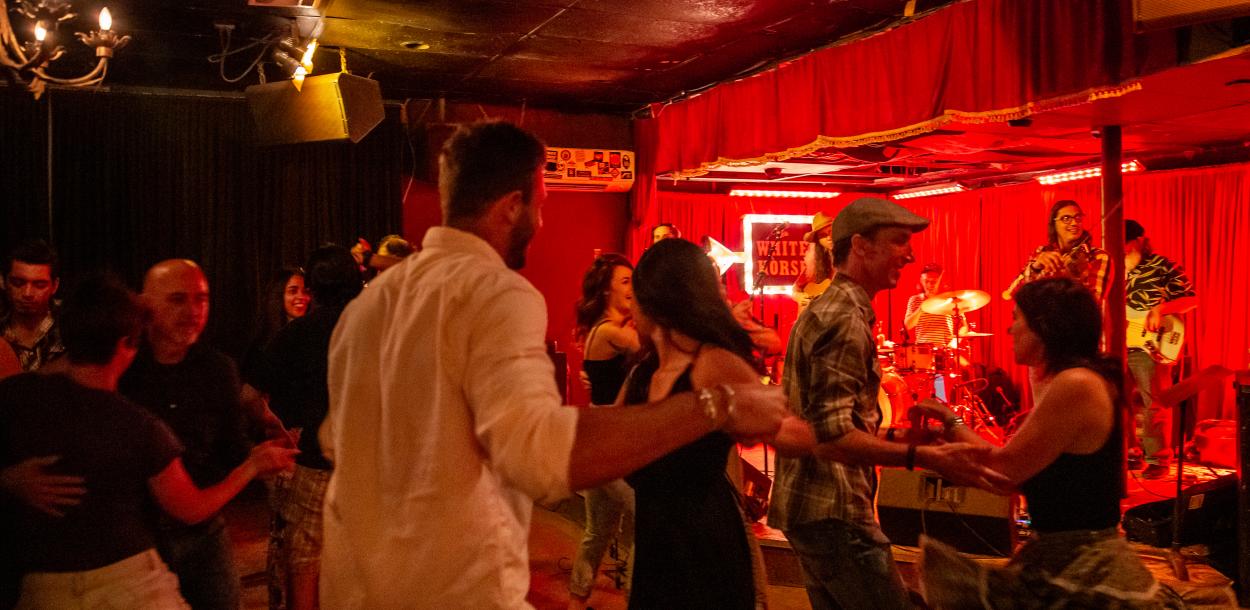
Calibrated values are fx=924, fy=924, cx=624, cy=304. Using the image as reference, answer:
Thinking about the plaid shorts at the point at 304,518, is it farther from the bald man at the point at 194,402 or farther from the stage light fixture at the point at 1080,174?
the stage light fixture at the point at 1080,174

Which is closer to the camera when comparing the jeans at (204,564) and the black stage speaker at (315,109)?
the jeans at (204,564)

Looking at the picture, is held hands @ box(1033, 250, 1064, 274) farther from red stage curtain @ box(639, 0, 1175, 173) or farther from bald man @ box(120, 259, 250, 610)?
bald man @ box(120, 259, 250, 610)

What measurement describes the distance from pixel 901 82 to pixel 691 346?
4.13 metres

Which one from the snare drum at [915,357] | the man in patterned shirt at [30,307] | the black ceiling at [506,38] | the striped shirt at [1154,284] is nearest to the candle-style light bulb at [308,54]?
the black ceiling at [506,38]

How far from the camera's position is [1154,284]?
328 inches

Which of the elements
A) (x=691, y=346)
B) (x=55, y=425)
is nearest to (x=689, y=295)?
(x=691, y=346)

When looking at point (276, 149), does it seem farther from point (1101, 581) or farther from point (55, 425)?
point (1101, 581)

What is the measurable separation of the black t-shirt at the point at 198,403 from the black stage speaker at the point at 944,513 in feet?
11.4

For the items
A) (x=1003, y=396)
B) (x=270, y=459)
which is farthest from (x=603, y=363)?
(x=1003, y=396)

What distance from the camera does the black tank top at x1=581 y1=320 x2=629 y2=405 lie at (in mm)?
4645

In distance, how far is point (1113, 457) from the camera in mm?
2451

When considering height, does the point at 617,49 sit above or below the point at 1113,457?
above

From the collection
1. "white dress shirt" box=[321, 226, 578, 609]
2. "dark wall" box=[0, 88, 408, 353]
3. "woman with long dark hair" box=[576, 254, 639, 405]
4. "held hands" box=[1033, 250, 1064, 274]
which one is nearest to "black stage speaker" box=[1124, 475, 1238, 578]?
"held hands" box=[1033, 250, 1064, 274]

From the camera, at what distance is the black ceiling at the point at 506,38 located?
6176 mm
